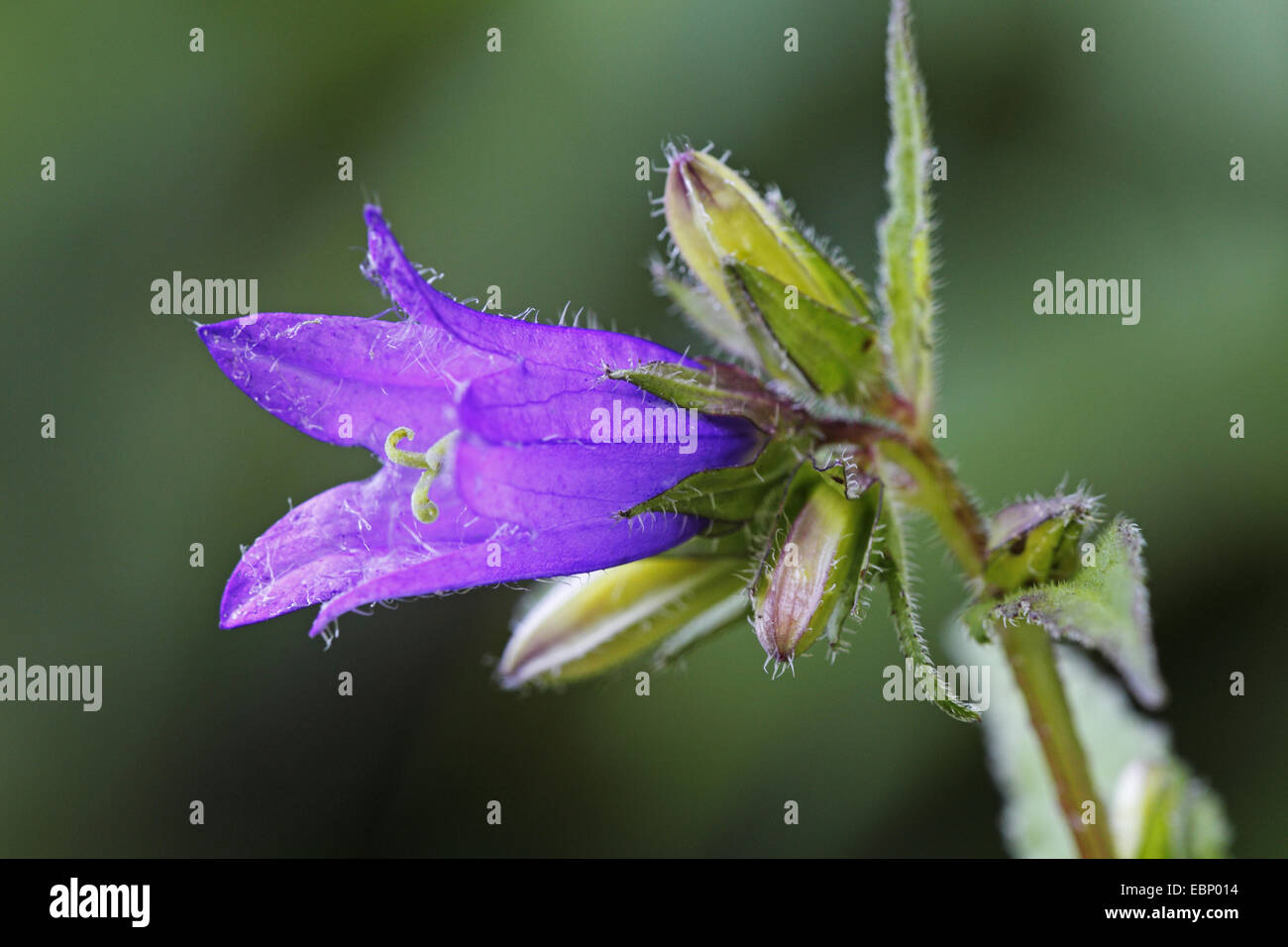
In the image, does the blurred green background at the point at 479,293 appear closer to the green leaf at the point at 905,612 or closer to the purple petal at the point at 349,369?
the green leaf at the point at 905,612

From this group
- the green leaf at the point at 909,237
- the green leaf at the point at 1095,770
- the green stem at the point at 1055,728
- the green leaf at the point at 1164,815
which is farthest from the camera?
the green leaf at the point at 1095,770

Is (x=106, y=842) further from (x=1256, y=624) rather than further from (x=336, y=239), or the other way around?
(x=1256, y=624)

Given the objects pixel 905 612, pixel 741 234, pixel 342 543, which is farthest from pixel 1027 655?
pixel 342 543

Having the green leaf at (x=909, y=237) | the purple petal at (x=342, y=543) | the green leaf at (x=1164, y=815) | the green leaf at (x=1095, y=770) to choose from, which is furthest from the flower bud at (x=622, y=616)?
the green leaf at (x=1164, y=815)

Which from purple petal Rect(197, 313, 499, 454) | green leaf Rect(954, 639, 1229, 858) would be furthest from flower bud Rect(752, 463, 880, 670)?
green leaf Rect(954, 639, 1229, 858)

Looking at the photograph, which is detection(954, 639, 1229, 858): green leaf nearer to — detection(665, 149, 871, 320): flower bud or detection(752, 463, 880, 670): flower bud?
detection(752, 463, 880, 670): flower bud

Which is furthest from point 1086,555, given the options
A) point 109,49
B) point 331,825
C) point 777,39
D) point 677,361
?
point 109,49
